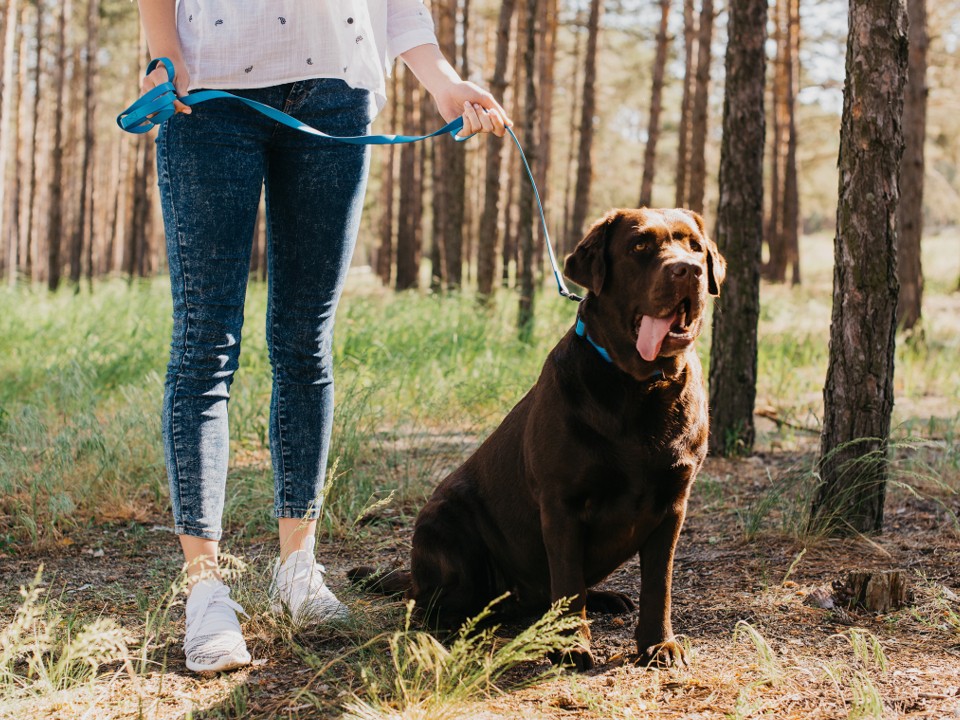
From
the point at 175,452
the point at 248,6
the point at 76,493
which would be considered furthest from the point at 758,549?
the point at 76,493

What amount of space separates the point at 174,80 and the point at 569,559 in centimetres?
169

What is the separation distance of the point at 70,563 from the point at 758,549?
2791 millimetres

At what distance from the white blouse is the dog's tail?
161cm

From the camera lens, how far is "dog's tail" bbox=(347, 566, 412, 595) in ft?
10.1

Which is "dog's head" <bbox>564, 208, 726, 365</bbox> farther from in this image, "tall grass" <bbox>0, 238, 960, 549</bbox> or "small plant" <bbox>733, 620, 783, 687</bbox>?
"tall grass" <bbox>0, 238, 960, 549</bbox>

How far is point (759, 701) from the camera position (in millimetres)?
2219

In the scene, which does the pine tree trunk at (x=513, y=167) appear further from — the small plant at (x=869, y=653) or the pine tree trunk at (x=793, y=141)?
the small plant at (x=869, y=653)

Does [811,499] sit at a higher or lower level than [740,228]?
lower

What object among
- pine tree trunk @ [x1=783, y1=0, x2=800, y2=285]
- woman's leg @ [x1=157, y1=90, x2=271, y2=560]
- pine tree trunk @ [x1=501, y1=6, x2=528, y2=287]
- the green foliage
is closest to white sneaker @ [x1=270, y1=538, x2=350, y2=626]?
woman's leg @ [x1=157, y1=90, x2=271, y2=560]

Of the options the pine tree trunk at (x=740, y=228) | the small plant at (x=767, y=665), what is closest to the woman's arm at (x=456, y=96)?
the small plant at (x=767, y=665)

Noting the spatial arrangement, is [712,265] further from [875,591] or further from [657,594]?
[875,591]

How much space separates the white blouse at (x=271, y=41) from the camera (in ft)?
8.27

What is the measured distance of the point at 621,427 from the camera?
8.20ft

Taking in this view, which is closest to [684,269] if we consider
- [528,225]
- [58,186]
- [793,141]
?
[528,225]
